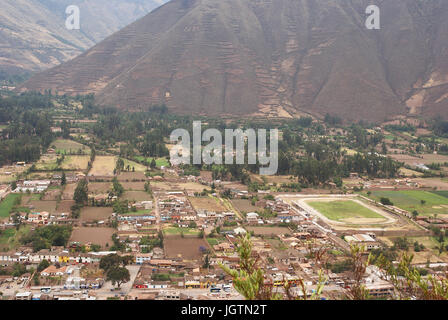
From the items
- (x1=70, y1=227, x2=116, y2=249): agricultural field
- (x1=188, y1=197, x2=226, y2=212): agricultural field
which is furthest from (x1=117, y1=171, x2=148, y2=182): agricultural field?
(x1=70, y1=227, x2=116, y2=249): agricultural field

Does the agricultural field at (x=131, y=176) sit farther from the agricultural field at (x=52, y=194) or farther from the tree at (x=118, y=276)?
the tree at (x=118, y=276)

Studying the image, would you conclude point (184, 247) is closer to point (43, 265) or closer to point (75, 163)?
point (43, 265)

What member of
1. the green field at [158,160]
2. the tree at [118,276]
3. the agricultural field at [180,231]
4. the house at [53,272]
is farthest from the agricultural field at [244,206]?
the house at [53,272]

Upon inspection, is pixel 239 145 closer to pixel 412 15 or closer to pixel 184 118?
pixel 184 118

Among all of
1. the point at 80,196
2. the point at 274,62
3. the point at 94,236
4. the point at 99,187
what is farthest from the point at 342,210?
the point at 274,62

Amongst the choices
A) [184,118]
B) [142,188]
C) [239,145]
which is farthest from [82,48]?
[142,188]
